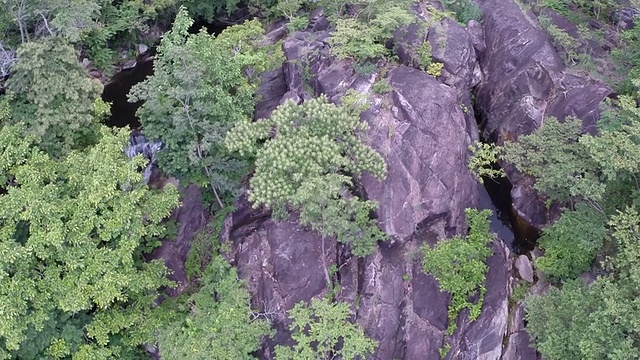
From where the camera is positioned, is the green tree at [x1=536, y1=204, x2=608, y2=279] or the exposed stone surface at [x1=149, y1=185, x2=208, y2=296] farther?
the exposed stone surface at [x1=149, y1=185, x2=208, y2=296]

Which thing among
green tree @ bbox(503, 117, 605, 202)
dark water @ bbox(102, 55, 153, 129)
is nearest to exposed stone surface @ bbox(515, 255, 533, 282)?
green tree @ bbox(503, 117, 605, 202)

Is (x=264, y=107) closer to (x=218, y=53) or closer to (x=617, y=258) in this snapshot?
(x=218, y=53)

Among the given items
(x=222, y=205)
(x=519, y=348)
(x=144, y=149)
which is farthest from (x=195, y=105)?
(x=519, y=348)

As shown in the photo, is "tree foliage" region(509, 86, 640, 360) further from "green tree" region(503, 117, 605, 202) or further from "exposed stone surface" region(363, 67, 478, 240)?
"exposed stone surface" region(363, 67, 478, 240)

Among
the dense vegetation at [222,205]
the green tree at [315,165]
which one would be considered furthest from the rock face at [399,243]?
the green tree at [315,165]

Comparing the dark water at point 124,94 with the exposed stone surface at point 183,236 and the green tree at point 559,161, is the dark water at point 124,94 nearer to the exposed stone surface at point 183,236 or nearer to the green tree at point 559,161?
the exposed stone surface at point 183,236

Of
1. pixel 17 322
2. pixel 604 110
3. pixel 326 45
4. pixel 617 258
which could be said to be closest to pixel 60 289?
pixel 17 322

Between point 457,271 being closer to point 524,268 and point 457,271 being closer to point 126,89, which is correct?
point 524,268
